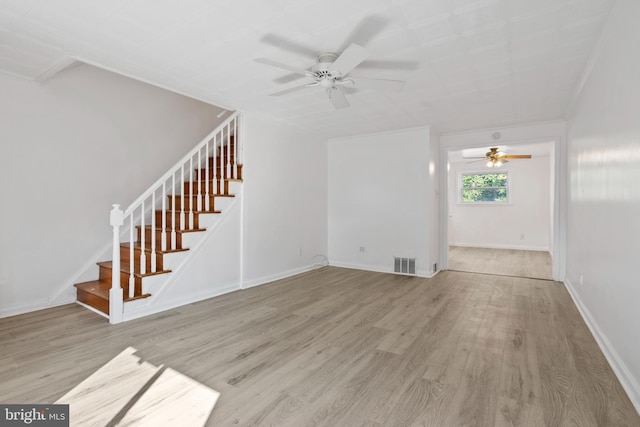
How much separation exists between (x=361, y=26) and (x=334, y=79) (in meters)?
0.55

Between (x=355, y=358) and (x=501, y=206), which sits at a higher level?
(x=501, y=206)

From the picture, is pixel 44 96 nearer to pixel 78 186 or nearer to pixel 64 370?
pixel 78 186

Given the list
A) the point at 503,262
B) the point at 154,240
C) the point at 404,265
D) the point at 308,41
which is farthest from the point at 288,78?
the point at 503,262

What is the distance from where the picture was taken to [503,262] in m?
6.50

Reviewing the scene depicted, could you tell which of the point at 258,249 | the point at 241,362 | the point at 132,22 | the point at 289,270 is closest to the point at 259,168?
the point at 258,249

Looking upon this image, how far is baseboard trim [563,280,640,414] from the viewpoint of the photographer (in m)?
1.79

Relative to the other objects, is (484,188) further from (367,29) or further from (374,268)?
(367,29)

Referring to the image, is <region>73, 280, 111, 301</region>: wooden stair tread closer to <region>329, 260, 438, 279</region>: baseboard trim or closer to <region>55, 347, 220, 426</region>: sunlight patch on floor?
<region>55, 347, 220, 426</region>: sunlight patch on floor

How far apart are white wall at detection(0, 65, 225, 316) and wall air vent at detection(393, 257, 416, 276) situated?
157 inches

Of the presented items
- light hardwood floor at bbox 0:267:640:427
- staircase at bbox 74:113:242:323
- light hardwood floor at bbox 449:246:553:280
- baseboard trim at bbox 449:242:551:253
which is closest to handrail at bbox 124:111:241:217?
staircase at bbox 74:113:242:323

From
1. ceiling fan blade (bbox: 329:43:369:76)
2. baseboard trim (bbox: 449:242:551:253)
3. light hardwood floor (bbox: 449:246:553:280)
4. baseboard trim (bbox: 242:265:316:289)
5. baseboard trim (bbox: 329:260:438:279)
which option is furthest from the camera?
baseboard trim (bbox: 449:242:551:253)

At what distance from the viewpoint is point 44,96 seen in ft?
10.9

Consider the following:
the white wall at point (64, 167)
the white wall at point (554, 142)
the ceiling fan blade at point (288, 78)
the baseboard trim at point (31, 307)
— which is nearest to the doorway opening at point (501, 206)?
the white wall at point (554, 142)

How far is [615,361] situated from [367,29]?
2.94m
